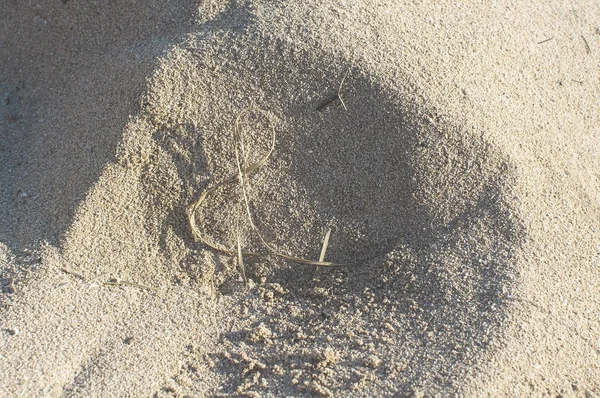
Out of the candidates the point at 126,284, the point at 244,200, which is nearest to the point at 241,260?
the point at 244,200

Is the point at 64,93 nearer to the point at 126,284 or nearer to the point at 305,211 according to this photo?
the point at 126,284

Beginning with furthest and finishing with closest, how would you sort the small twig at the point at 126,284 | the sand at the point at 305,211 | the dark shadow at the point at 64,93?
the dark shadow at the point at 64,93 < the small twig at the point at 126,284 < the sand at the point at 305,211

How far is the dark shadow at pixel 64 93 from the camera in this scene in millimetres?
2053

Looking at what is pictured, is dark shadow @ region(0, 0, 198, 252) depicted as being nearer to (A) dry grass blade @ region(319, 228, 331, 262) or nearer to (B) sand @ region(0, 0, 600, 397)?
(B) sand @ region(0, 0, 600, 397)

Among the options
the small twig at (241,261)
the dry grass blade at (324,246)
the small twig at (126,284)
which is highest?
the dry grass blade at (324,246)

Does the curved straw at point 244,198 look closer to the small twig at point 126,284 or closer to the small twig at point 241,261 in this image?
the small twig at point 241,261

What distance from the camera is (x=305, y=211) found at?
2039mm

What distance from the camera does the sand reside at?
1730mm

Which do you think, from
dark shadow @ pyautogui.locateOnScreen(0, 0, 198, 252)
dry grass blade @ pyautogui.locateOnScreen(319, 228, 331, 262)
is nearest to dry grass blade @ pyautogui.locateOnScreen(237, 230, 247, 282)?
dry grass blade @ pyautogui.locateOnScreen(319, 228, 331, 262)

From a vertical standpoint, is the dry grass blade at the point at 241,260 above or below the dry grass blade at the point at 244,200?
below

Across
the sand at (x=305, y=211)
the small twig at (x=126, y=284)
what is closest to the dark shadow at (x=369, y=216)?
the sand at (x=305, y=211)

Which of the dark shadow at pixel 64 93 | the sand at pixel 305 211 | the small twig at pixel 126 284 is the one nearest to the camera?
the sand at pixel 305 211

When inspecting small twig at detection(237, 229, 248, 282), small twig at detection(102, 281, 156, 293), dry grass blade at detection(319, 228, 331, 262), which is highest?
dry grass blade at detection(319, 228, 331, 262)

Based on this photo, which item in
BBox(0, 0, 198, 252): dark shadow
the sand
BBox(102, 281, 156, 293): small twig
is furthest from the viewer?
BBox(0, 0, 198, 252): dark shadow
